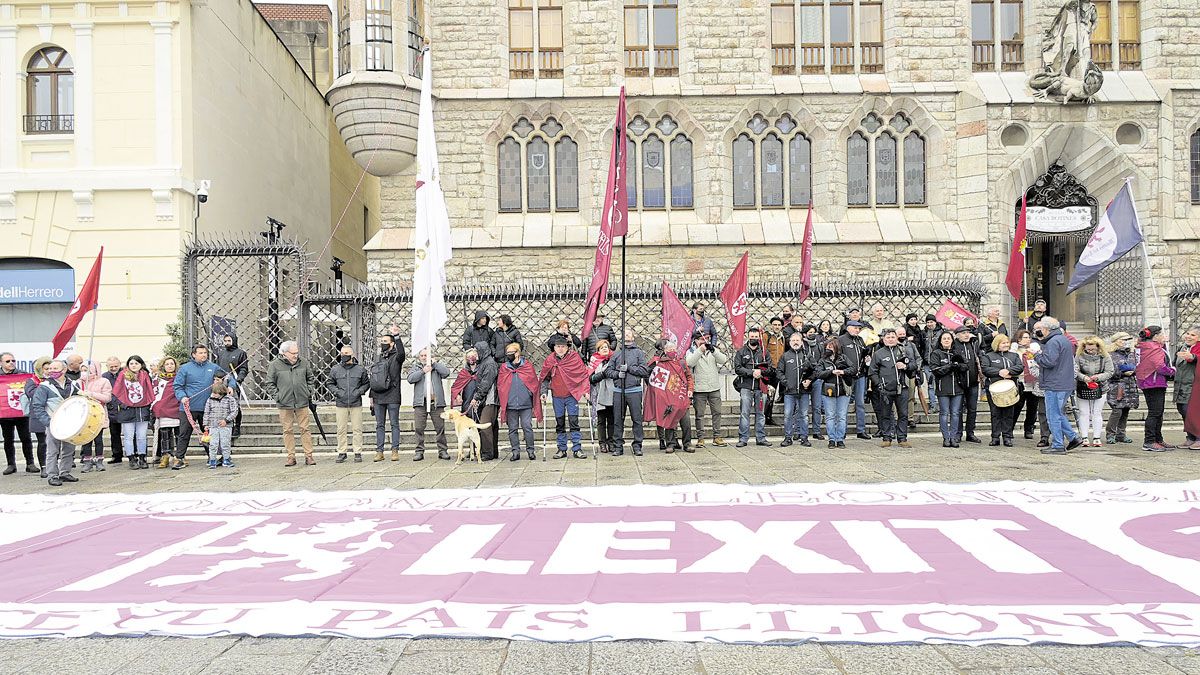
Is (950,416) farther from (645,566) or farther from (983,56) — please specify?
(983,56)

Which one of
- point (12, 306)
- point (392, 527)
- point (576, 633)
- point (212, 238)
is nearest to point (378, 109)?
point (212, 238)

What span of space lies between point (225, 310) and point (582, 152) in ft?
30.0

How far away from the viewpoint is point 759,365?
1225cm

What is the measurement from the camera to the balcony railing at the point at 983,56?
826 inches

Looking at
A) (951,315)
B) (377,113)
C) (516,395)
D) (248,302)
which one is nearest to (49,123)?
(248,302)

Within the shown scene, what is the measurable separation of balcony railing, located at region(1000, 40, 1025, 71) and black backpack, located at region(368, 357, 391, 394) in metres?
17.7

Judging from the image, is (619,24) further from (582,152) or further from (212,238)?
(212,238)

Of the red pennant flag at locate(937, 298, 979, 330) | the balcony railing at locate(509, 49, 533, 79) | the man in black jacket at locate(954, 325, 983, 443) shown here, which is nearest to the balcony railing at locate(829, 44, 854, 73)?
the balcony railing at locate(509, 49, 533, 79)

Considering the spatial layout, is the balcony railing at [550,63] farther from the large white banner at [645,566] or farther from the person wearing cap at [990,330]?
the large white banner at [645,566]

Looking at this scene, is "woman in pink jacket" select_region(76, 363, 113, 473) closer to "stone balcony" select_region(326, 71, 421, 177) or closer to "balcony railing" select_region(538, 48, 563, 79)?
"stone balcony" select_region(326, 71, 421, 177)

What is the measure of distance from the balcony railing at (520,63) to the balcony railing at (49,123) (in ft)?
31.8

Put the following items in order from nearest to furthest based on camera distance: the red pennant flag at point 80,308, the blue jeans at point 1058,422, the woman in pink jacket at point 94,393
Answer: the blue jeans at point 1058,422
the woman in pink jacket at point 94,393
the red pennant flag at point 80,308

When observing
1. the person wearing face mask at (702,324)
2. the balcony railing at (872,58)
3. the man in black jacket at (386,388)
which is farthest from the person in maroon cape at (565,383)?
the balcony railing at (872,58)

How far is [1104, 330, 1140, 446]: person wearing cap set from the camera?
11.3 meters
